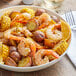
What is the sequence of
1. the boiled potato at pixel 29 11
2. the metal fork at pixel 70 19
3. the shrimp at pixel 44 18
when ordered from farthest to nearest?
the metal fork at pixel 70 19 → the boiled potato at pixel 29 11 → the shrimp at pixel 44 18

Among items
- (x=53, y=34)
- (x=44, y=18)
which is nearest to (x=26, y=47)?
(x=53, y=34)

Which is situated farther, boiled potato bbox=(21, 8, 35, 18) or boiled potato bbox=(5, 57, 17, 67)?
boiled potato bbox=(21, 8, 35, 18)

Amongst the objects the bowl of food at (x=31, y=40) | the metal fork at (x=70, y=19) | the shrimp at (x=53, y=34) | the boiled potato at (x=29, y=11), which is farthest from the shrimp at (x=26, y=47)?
the metal fork at (x=70, y=19)

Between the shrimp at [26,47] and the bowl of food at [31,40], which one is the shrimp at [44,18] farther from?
the shrimp at [26,47]

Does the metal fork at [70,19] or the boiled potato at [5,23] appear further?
the metal fork at [70,19]

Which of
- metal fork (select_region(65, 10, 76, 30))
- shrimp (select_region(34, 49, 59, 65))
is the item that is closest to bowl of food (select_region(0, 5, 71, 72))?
shrimp (select_region(34, 49, 59, 65))

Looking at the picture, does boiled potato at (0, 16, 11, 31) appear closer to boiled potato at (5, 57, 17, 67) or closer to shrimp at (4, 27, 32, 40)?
shrimp at (4, 27, 32, 40)

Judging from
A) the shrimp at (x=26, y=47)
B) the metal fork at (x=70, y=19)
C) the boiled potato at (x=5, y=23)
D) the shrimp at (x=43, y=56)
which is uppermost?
the boiled potato at (x=5, y=23)

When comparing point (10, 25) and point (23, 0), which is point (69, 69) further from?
point (23, 0)
